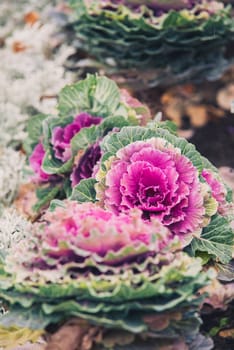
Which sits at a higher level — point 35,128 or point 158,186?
point 158,186

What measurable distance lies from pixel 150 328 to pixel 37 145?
0.95 metres

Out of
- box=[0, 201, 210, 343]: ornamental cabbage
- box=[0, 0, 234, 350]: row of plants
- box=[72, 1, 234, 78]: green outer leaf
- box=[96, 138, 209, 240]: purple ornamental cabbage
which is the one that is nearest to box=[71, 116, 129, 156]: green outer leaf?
box=[0, 0, 234, 350]: row of plants

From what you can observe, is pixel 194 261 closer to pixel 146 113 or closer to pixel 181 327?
pixel 181 327

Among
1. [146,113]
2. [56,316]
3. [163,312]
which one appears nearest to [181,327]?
[163,312]

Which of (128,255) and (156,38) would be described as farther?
(156,38)

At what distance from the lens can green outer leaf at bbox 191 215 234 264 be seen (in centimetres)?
140

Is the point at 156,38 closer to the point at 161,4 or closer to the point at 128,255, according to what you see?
the point at 161,4

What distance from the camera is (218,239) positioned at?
4.66 ft

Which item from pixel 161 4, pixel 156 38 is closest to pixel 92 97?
pixel 156 38

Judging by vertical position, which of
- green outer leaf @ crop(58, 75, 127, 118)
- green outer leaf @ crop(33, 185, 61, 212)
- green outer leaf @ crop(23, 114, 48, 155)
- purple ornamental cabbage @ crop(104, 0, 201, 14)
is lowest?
green outer leaf @ crop(33, 185, 61, 212)

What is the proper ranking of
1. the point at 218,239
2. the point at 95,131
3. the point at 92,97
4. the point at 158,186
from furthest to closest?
the point at 92,97, the point at 95,131, the point at 218,239, the point at 158,186

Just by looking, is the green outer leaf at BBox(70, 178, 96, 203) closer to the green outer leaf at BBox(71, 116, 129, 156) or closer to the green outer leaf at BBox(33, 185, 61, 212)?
the green outer leaf at BBox(71, 116, 129, 156)

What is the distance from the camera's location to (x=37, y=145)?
6.45 feet

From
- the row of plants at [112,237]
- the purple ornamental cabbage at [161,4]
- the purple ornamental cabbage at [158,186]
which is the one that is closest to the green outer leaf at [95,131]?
the row of plants at [112,237]
